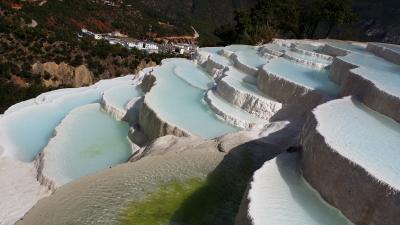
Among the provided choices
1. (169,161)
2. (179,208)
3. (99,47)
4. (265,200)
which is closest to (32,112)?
(169,161)

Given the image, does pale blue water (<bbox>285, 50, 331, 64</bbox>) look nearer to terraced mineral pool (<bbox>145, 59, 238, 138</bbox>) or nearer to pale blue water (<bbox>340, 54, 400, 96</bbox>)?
pale blue water (<bbox>340, 54, 400, 96</bbox>)

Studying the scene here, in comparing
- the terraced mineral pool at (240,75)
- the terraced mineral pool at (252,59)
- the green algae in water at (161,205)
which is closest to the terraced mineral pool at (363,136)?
the green algae in water at (161,205)

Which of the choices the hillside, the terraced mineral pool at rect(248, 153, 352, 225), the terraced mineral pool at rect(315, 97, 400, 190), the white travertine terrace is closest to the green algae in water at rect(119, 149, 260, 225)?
the white travertine terrace

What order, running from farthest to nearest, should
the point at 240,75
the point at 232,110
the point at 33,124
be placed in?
the point at 240,75
the point at 33,124
the point at 232,110

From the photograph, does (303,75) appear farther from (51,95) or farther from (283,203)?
(51,95)

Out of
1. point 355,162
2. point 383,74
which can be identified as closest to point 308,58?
point 383,74

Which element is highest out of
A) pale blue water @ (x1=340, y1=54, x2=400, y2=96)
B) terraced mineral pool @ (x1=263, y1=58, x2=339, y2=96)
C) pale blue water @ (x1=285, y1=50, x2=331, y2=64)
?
pale blue water @ (x1=340, y1=54, x2=400, y2=96)
